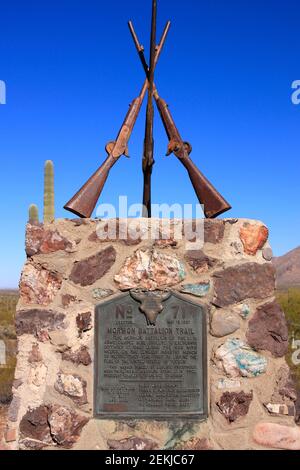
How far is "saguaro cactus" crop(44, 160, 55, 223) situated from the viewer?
6185 mm

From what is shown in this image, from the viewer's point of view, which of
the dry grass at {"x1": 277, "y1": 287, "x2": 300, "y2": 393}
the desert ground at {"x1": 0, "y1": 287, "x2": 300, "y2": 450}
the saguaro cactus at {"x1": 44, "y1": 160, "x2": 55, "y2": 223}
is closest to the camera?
the saguaro cactus at {"x1": 44, "y1": 160, "x2": 55, "y2": 223}

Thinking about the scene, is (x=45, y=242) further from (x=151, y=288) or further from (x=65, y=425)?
(x=65, y=425)

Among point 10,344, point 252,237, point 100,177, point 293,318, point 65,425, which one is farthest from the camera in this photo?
point 293,318

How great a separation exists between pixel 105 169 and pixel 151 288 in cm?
93

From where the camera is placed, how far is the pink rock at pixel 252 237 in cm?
349

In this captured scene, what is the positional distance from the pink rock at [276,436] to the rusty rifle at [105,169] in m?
1.77

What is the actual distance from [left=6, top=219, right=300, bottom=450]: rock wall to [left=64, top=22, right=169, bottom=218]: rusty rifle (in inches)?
6.7

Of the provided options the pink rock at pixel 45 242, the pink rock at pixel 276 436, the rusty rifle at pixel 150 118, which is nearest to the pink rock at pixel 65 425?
the pink rock at pixel 45 242

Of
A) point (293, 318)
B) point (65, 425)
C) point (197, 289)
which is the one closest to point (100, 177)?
point (197, 289)

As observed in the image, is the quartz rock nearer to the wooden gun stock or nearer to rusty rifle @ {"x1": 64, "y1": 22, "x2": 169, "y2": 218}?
the wooden gun stock

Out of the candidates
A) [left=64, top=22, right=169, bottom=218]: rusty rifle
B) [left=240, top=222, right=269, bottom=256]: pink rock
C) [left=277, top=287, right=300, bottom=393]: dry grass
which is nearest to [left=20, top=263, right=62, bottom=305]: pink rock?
[left=64, top=22, right=169, bottom=218]: rusty rifle

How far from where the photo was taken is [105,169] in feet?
12.4
